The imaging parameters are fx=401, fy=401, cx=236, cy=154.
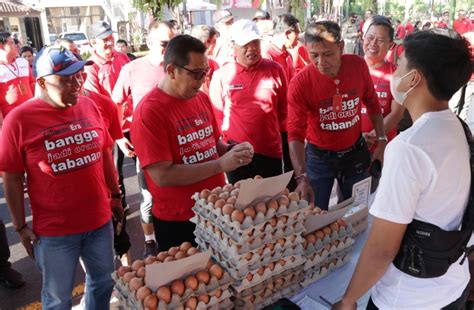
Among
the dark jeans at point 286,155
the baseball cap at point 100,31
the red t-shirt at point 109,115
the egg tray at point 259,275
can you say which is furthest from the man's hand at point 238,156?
the baseball cap at point 100,31

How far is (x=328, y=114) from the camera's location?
9.04 feet

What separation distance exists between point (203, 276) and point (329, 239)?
0.63 meters

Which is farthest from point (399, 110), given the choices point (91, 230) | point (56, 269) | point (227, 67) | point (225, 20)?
point (225, 20)

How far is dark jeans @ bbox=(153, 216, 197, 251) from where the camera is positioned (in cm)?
228

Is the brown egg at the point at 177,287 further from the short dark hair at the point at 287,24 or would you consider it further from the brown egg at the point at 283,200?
the short dark hair at the point at 287,24

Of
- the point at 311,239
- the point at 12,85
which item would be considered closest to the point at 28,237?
the point at 311,239

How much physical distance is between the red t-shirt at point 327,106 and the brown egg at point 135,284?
157 cm

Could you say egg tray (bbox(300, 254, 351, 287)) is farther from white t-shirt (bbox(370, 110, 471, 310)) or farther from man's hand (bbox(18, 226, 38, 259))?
man's hand (bbox(18, 226, 38, 259))

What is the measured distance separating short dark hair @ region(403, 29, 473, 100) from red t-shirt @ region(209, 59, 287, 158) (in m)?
2.11

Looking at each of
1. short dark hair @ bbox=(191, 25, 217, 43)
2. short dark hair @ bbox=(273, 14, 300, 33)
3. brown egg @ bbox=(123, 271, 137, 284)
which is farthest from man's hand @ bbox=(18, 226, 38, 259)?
short dark hair @ bbox=(273, 14, 300, 33)

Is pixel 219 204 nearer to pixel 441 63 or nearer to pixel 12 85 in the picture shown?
pixel 441 63

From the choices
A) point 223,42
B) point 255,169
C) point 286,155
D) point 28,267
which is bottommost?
point 28,267

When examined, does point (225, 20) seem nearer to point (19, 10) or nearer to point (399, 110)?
point (399, 110)

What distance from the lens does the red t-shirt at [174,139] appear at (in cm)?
202
